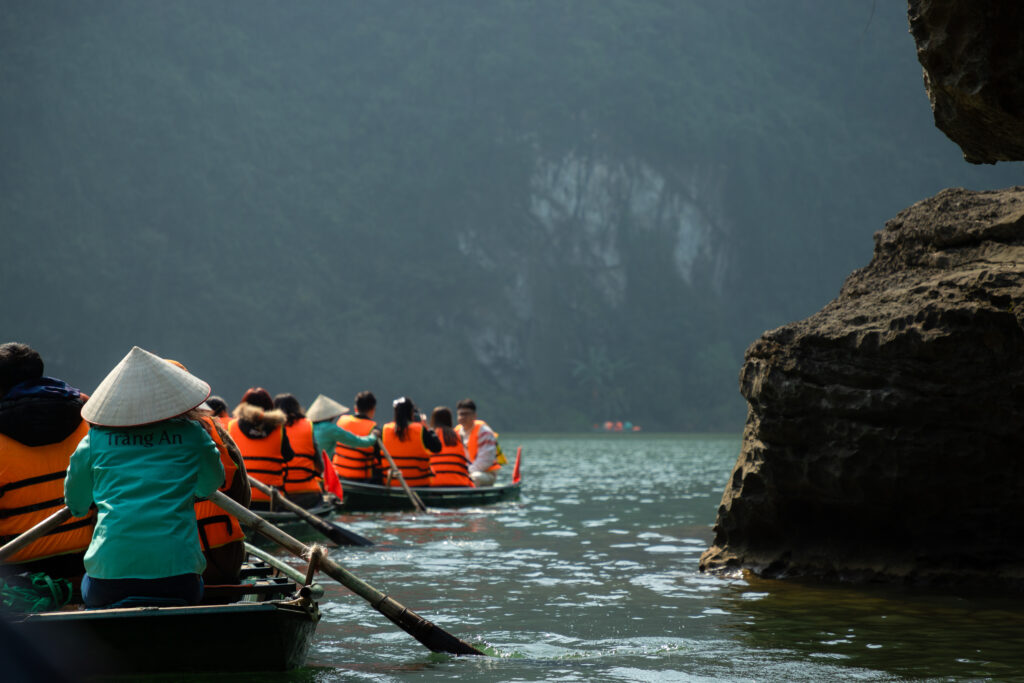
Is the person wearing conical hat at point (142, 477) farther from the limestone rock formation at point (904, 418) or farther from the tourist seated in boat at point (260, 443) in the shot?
the tourist seated in boat at point (260, 443)

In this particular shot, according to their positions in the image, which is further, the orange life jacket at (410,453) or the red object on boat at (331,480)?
the orange life jacket at (410,453)

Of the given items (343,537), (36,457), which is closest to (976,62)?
(36,457)

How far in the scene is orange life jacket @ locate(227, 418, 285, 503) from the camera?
1167 centimetres

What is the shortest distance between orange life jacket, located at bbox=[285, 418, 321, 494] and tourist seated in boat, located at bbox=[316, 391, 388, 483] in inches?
55.5

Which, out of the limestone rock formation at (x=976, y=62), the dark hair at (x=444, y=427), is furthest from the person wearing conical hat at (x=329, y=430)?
the limestone rock formation at (x=976, y=62)

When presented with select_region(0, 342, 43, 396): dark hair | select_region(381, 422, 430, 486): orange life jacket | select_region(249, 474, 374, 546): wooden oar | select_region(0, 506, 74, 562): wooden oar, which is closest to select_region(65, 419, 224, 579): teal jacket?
select_region(0, 506, 74, 562): wooden oar

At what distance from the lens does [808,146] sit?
12106 cm

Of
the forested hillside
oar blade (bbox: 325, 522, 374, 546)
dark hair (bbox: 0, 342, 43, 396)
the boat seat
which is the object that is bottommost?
oar blade (bbox: 325, 522, 374, 546)

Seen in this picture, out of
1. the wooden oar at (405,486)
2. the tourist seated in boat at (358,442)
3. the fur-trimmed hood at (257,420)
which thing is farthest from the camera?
the wooden oar at (405,486)

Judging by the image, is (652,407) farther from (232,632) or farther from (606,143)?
(232,632)

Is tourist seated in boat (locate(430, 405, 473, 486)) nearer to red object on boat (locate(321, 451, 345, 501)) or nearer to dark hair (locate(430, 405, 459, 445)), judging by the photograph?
dark hair (locate(430, 405, 459, 445))

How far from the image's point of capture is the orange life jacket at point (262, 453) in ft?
38.3

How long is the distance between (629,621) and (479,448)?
12.1 meters

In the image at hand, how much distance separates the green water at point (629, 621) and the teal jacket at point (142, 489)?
45.6 inches
